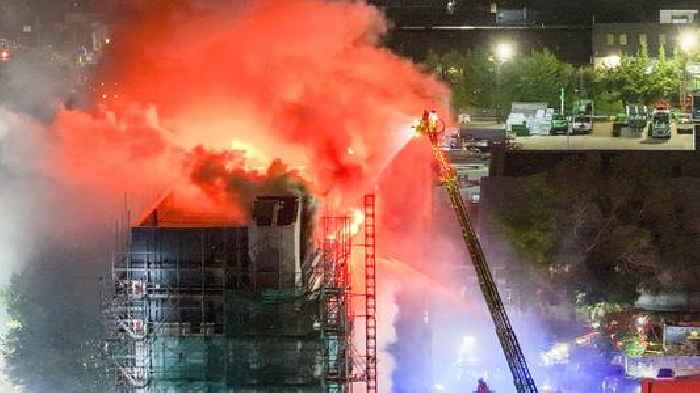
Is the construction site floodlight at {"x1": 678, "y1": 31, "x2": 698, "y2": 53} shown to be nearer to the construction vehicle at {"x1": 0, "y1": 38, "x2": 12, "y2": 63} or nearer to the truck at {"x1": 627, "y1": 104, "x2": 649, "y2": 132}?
the truck at {"x1": 627, "y1": 104, "x2": 649, "y2": 132}

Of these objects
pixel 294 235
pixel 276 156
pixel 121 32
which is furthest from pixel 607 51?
pixel 294 235

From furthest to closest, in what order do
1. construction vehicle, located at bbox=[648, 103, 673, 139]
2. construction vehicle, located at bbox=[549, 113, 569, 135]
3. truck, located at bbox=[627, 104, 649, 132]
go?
1. construction vehicle, located at bbox=[549, 113, 569, 135]
2. truck, located at bbox=[627, 104, 649, 132]
3. construction vehicle, located at bbox=[648, 103, 673, 139]

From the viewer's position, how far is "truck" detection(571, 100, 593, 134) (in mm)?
39500

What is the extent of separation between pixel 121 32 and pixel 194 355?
1281 centimetres

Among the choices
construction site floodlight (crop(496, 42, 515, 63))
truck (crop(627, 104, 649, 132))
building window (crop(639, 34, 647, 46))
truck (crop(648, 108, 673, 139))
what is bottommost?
truck (crop(648, 108, 673, 139))

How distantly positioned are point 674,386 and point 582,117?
20.3m

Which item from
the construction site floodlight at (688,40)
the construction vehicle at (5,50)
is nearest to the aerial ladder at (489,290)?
the construction site floodlight at (688,40)

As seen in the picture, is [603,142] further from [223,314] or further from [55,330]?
[223,314]

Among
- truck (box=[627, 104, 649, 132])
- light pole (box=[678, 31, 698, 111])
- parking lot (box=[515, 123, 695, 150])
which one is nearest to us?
parking lot (box=[515, 123, 695, 150])

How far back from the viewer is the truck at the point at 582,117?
39.5m

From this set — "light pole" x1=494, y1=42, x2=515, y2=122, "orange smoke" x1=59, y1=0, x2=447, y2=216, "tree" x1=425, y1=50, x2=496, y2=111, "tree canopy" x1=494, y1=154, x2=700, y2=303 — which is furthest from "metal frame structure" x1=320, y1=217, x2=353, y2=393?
"light pole" x1=494, y1=42, x2=515, y2=122

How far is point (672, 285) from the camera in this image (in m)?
30.5

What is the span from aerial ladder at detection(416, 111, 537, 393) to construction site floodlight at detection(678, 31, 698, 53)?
27.9 m

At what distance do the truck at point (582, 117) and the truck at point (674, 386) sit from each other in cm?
1842
